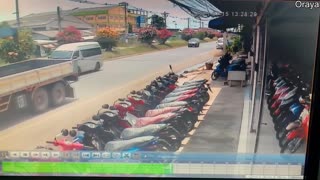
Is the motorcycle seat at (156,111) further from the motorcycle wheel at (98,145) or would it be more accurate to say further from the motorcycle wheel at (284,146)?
the motorcycle wheel at (284,146)

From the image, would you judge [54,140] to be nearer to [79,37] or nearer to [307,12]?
[79,37]

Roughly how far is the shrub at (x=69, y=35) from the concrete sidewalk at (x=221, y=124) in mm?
367

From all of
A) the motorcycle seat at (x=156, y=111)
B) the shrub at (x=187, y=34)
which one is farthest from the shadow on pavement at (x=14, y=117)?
the shrub at (x=187, y=34)

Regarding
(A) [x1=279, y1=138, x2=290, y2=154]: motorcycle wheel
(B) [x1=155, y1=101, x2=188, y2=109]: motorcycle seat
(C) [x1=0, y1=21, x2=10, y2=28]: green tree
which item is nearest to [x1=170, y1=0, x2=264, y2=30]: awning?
(B) [x1=155, y1=101, x2=188, y2=109]: motorcycle seat

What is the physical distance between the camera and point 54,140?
987 millimetres

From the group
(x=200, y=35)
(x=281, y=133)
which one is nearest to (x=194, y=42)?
→ (x=200, y=35)

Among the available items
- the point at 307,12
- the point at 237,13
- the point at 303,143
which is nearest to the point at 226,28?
the point at 237,13

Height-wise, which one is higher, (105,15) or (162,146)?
(105,15)

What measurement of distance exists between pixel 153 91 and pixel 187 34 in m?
0.18

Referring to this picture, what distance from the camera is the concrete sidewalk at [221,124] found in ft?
3.20

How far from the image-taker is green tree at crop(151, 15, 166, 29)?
94 centimetres

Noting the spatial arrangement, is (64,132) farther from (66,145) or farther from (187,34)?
(187,34)

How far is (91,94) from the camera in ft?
3.19

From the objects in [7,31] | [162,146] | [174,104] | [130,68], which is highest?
[7,31]
